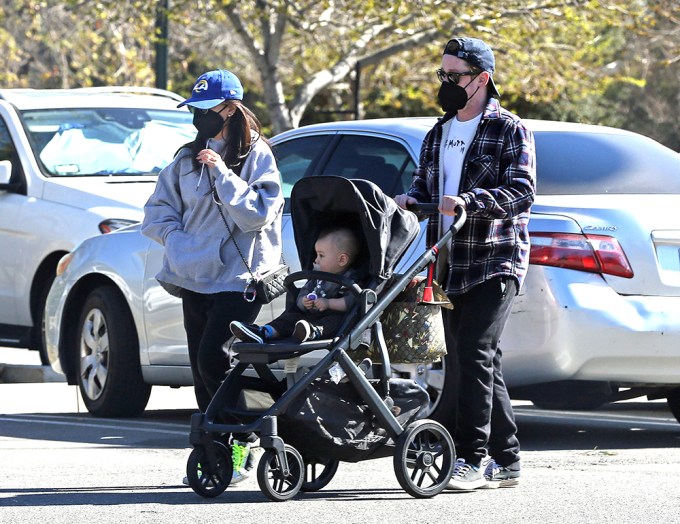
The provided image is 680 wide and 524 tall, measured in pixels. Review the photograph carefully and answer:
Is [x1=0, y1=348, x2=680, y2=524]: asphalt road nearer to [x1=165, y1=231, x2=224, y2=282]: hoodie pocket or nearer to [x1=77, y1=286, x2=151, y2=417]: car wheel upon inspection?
[x1=77, y1=286, x2=151, y2=417]: car wheel

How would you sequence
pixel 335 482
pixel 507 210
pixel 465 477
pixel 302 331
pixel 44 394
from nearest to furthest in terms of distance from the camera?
pixel 302 331, pixel 507 210, pixel 465 477, pixel 335 482, pixel 44 394

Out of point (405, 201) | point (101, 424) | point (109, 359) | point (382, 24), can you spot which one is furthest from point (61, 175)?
point (382, 24)

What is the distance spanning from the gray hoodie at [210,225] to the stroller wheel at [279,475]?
85cm

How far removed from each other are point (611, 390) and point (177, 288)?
2134mm

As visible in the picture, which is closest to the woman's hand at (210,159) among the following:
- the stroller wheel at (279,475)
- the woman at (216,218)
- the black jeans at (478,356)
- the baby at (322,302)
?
the woman at (216,218)

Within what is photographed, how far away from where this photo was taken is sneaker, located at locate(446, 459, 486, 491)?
5.77 meters

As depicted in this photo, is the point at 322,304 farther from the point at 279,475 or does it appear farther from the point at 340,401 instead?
the point at 279,475

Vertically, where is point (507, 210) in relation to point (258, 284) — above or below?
above

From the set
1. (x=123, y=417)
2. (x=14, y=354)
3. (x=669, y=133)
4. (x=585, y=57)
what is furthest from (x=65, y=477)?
(x=669, y=133)

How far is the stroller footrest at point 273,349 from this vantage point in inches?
212

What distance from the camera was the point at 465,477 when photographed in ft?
19.0

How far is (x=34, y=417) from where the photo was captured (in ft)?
28.8

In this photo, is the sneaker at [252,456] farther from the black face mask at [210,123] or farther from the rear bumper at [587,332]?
the rear bumper at [587,332]

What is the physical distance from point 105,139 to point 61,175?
0.50 meters
